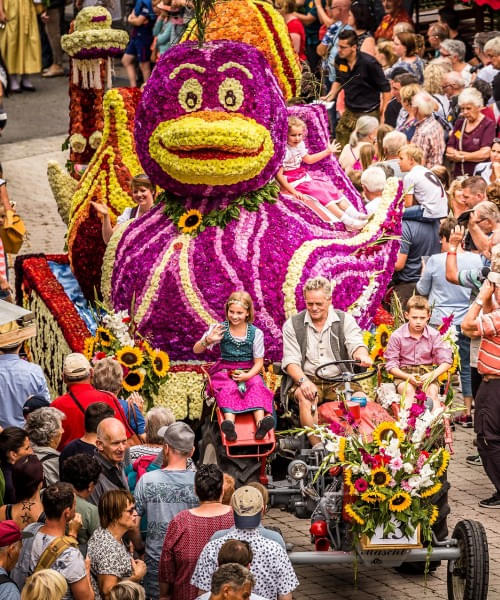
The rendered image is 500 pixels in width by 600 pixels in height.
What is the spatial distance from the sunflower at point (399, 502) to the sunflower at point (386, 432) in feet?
1.02

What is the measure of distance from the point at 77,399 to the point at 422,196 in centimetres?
466

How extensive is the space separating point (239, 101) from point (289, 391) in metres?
2.17

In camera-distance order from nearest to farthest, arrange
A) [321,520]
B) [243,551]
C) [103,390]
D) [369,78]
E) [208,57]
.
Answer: [243,551] → [321,520] → [103,390] → [208,57] → [369,78]

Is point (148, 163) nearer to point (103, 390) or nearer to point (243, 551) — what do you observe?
point (103, 390)

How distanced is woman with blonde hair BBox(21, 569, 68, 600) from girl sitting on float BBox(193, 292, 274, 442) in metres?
2.98

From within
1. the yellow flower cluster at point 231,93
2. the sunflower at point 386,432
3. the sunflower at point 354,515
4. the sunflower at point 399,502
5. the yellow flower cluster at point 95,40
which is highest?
the yellow flower cluster at point 231,93

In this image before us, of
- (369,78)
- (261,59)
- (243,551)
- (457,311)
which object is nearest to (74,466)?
(243,551)

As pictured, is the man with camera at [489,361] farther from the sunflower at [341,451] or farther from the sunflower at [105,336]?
the sunflower at [105,336]

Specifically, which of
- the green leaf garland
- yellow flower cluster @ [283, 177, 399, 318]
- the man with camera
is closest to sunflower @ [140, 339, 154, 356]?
the green leaf garland

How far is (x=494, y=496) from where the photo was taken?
1047 cm

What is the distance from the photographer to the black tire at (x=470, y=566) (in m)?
8.38

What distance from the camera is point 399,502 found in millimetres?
8180

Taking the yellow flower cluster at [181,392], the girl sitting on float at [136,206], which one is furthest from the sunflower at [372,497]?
the girl sitting on float at [136,206]

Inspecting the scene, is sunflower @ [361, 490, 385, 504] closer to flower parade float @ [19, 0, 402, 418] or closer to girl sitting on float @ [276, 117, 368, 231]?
flower parade float @ [19, 0, 402, 418]
